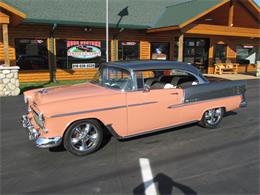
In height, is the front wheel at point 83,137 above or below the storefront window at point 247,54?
below

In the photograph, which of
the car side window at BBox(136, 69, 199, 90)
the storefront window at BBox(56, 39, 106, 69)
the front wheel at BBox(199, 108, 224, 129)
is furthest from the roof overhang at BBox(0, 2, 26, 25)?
the front wheel at BBox(199, 108, 224, 129)

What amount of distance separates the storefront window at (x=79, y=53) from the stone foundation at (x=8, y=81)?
4.54 m

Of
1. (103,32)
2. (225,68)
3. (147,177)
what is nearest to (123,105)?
(147,177)

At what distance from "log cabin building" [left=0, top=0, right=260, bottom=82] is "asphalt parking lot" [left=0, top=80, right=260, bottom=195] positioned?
8.03 meters

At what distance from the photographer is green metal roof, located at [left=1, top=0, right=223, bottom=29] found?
1426 centimetres

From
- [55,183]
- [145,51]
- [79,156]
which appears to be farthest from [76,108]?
[145,51]

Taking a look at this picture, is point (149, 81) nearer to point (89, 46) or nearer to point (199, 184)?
point (199, 184)

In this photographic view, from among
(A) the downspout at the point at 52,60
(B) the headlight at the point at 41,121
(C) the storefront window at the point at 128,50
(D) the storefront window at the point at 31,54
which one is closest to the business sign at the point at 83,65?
(A) the downspout at the point at 52,60

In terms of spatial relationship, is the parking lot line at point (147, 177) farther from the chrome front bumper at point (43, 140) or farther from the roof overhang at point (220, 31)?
the roof overhang at point (220, 31)

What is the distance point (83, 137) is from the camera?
15.2ft

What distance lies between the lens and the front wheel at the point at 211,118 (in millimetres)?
6141

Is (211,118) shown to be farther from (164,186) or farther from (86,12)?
(86,12)

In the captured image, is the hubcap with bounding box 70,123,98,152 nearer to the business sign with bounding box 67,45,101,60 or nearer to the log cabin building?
the log cabin building

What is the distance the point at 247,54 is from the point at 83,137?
2170cm
